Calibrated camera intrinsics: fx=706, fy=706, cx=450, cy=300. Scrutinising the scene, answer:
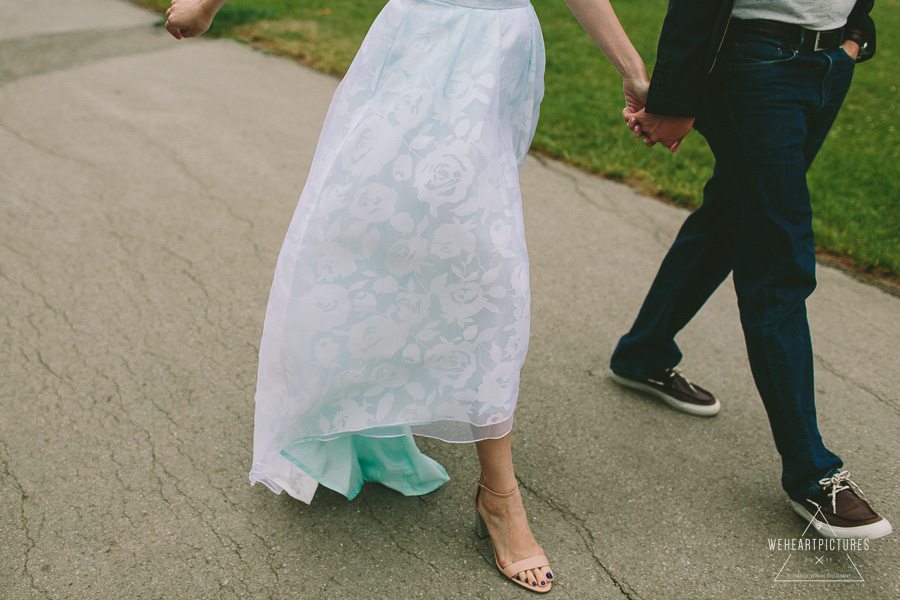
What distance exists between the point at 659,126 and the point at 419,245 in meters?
0.77

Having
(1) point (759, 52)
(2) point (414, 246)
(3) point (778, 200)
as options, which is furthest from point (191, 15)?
(3) point (778, 200)

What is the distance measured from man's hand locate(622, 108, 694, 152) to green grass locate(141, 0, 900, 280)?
220cm

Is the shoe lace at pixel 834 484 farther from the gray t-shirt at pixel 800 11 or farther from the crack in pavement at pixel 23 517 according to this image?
the crack in pavement at pixel 23 517

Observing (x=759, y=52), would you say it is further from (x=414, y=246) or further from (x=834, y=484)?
(x=834, y=484)

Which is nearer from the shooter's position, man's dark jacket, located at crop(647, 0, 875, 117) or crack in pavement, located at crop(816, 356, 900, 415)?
man's dark jacket, located at crop(647, 0, 875, 117)

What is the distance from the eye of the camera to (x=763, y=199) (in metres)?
1.90

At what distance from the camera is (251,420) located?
241cm

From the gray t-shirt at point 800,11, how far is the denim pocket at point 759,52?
6 centimetres

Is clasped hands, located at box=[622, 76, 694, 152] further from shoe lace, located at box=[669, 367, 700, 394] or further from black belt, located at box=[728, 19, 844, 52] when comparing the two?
shoe lace, located at box=[669, 367, 700, 394]

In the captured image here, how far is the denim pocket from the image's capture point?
181cm

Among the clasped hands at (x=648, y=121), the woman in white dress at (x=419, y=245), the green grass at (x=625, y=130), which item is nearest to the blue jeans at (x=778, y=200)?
the clasped hands at (x=648, y=121)

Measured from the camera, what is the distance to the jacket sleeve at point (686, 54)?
177 cm

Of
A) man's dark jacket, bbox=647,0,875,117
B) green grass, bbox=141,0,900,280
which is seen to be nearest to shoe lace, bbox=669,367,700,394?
man's dark jacket, bbox=647,0,875,117

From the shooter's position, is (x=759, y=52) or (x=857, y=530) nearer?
(x=759, y=52)
